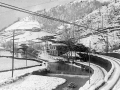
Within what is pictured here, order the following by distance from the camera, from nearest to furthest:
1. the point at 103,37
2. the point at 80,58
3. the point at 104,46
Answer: the point at 80,58, the point at 104,46, the point at 103,37

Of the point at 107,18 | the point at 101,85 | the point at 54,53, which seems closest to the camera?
the point at 101,85

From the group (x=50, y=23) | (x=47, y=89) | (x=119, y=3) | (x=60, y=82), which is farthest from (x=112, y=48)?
(x=50, y=23)

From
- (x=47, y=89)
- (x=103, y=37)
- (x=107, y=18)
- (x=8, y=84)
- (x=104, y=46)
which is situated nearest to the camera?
(x=47, y=89)

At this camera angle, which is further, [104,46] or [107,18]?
[107,18]

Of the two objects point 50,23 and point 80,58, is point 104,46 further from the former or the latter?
point 50,23

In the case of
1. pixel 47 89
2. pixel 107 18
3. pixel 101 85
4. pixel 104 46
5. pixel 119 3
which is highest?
pixel 119 3

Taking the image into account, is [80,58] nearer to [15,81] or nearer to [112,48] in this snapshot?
[112,48]

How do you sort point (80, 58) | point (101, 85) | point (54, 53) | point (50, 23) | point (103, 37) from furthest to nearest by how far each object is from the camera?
point (50, 23)
point (54, 53)
point (103, 37)
point (80, 58)
point (101, 85)

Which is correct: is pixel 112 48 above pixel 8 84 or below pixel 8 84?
above

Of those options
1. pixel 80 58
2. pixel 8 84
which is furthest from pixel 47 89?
pixel 80 58
